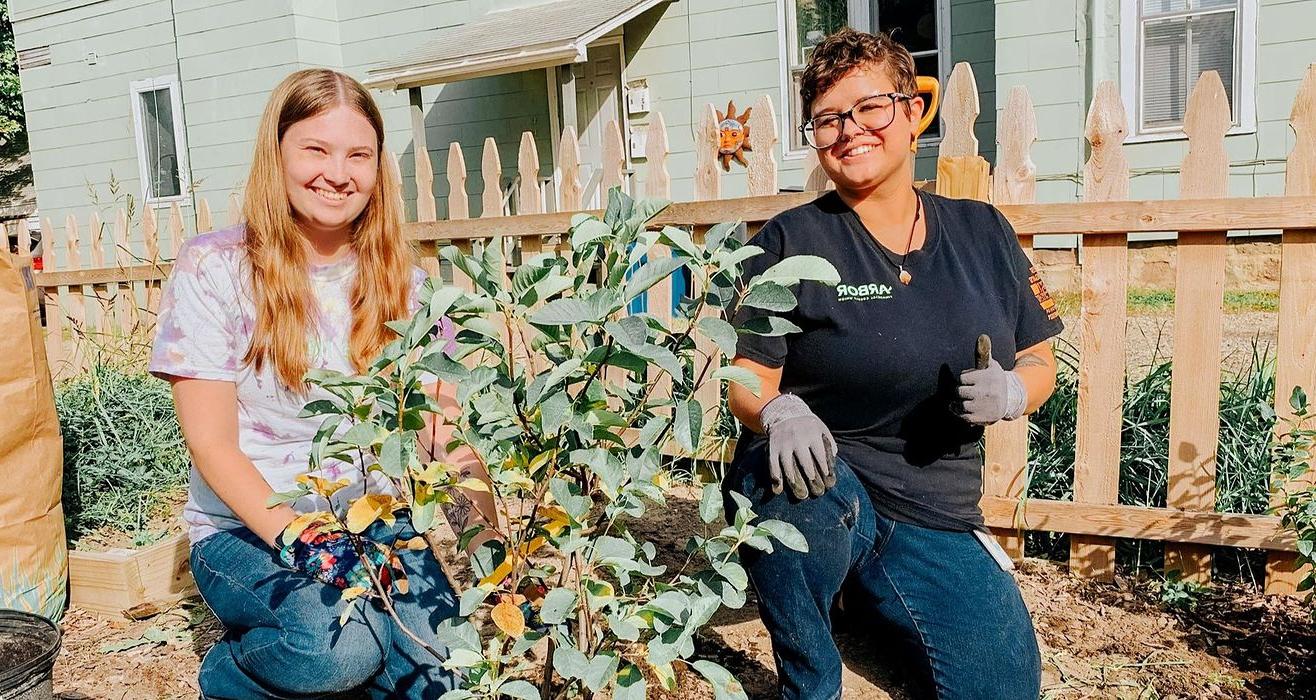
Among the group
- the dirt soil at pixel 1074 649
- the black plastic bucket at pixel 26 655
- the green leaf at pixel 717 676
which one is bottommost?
the dirt soil at pixel 1074 649

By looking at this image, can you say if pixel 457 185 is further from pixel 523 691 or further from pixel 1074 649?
pixel 523 691

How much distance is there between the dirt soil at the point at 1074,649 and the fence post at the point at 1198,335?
24 centimetres

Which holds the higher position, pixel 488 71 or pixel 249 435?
pixel 488 71

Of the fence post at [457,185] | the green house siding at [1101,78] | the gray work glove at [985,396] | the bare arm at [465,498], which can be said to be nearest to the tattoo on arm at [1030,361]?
the gray work glove at [985,396]

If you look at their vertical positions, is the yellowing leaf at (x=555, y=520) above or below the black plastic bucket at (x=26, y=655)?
above

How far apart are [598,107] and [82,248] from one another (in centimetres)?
696

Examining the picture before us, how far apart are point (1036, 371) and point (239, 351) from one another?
169cm

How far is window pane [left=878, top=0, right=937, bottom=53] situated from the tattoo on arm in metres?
6.71

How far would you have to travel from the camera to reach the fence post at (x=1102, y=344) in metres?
2.70

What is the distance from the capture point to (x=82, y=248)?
1169 cm

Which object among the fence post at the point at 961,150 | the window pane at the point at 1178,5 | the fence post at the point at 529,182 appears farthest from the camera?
the window pane at the point at 1178,5

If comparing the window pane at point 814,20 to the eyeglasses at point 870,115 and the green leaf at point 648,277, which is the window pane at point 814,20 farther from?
the green leaf at point 648,277

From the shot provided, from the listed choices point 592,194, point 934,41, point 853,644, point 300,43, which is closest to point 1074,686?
point 853,644

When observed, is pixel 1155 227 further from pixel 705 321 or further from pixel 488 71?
pixel 488 71
